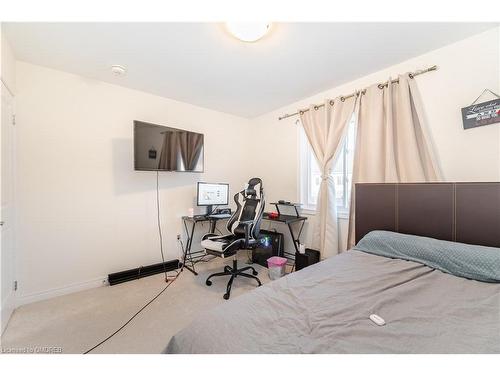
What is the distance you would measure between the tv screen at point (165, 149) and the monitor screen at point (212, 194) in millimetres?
275

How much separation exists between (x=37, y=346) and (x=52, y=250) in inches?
40.2

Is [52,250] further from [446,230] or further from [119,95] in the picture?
[446,230]

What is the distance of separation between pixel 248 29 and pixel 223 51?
0.44 m

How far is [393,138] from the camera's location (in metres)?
2.17

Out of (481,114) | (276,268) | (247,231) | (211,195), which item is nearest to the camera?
(481,114)

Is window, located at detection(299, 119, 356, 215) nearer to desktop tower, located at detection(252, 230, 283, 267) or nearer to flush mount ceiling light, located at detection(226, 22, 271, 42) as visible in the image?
desktop tower, located at detection(252, 230, 283, 267)

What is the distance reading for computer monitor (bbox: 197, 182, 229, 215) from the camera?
3.06 metres

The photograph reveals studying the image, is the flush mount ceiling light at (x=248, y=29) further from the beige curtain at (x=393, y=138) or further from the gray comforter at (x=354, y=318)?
the gray comforter at (x=354, y=318)

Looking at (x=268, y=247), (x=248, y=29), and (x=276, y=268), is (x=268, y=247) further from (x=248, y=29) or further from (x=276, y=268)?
(x=248, y=29)

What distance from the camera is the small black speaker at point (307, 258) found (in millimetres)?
2562

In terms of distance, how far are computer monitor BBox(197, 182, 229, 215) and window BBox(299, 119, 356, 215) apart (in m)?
1.21

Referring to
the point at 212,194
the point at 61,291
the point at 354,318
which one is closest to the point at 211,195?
the point at 212,194

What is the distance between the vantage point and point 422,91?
2.05 m

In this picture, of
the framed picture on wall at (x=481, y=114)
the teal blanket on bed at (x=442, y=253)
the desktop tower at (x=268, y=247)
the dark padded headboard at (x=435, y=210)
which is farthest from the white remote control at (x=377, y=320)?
the desktop tower at (x=268, y=247)
